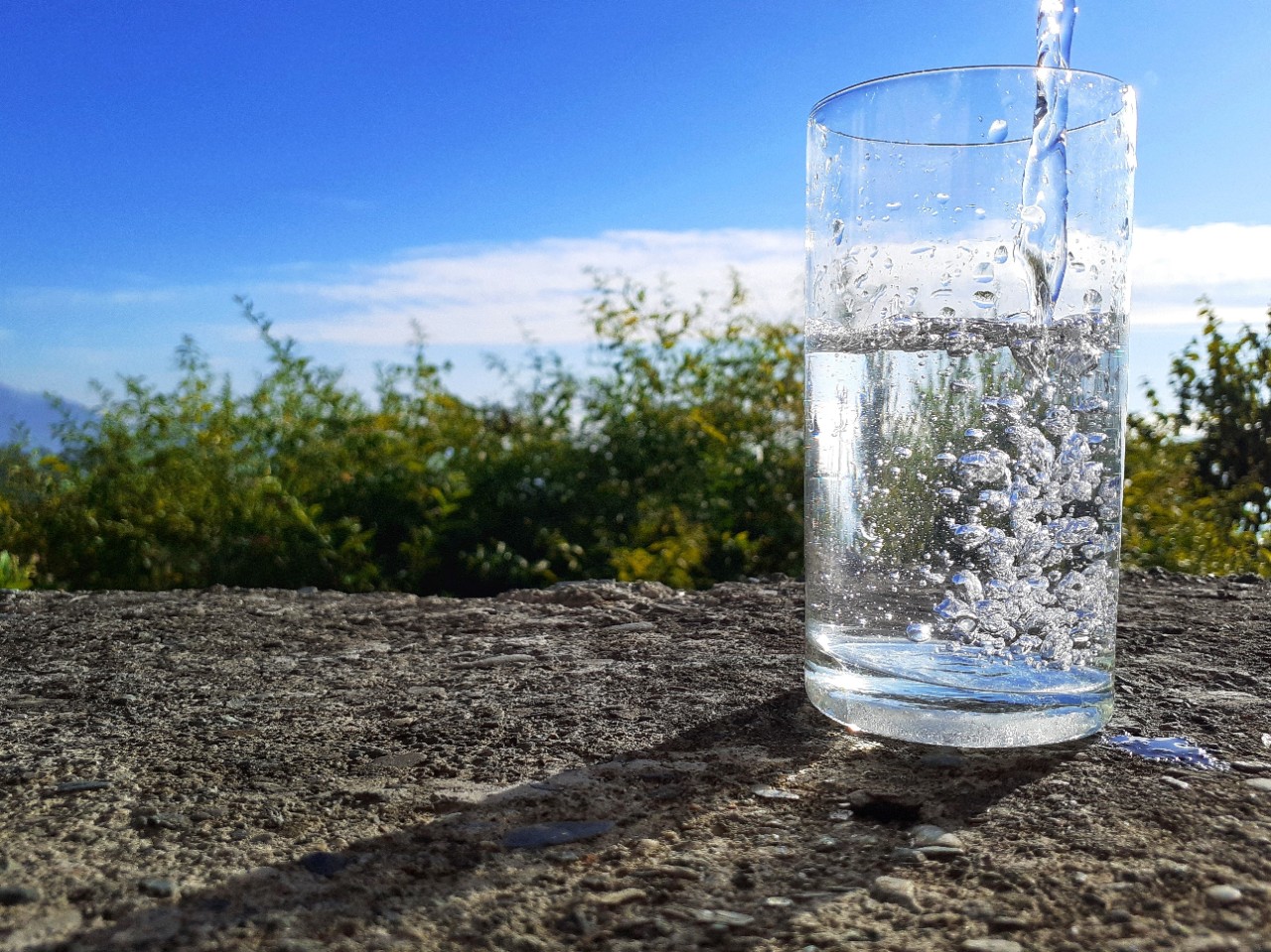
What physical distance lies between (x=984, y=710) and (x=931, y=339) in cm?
52

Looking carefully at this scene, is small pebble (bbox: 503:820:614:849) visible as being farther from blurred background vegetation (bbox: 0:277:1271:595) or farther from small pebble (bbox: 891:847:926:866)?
blurred background vegetation (bbox: 0:277:1271:595)

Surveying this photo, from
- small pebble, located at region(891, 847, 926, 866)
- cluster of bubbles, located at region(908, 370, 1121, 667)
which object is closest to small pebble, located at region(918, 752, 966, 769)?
cluster of bubbles, located at region(908, 370, 1121, 667)

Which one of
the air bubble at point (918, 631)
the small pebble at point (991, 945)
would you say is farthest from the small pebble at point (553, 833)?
the air bubble at point (918, 631)

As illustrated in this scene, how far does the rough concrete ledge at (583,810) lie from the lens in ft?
3.37

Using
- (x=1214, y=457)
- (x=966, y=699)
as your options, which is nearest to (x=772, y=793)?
(x=966, y=699)

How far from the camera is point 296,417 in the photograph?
17.0ft

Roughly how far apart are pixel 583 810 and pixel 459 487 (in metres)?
3.34

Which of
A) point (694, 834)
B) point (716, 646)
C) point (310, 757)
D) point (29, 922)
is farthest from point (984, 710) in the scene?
point (29, 922)

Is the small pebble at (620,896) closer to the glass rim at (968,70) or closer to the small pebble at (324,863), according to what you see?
the small pebble at (324,863)

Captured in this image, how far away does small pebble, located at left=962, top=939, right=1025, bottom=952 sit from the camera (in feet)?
3.19

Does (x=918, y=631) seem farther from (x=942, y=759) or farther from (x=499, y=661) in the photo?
(x=499, y=661)

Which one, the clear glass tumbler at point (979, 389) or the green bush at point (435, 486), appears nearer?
the clear glass tumbler at point (979, 389)

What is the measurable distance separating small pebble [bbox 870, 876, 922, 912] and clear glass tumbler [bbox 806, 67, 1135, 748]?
1.37 ft

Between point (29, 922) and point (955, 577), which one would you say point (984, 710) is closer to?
point (955, 577)
